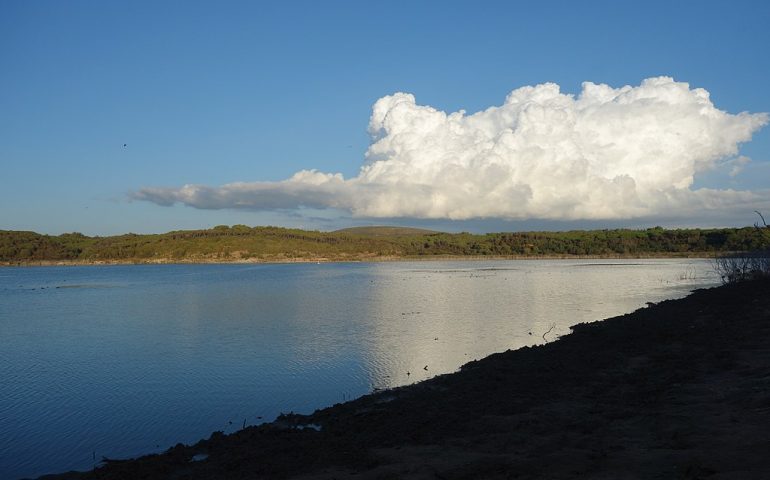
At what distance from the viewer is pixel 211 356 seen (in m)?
23.7

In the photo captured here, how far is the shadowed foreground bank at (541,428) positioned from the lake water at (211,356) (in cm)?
240

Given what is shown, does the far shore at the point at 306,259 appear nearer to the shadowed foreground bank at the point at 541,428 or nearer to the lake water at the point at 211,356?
the lake water at the point at 211,356

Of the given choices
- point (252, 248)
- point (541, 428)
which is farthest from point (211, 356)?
point (252, 248)

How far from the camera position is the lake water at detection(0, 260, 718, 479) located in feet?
46.5

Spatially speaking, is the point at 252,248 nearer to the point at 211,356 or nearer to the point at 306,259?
the point at 306,259

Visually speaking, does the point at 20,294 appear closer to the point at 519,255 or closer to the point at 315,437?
the point at 315,437

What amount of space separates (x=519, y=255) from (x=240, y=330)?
169 m

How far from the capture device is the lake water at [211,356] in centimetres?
1417

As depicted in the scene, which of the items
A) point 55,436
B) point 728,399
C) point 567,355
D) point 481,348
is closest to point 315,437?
point 55,436

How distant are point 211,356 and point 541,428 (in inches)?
Answer: 644

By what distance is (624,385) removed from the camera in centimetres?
1362

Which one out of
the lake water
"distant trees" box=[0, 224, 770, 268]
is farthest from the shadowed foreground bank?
"distant trees" box=[0, 224, 770, 268]

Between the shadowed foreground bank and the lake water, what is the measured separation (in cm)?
240

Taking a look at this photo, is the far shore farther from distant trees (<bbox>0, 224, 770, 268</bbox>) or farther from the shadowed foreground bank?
the shadowed foreground bank
